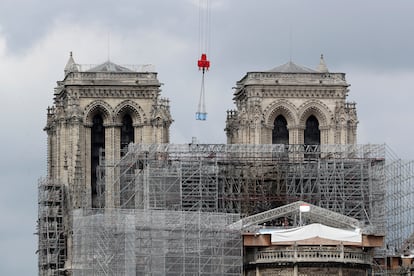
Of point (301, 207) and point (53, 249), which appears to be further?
point (53, 249)

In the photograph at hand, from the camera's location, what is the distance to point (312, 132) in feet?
628

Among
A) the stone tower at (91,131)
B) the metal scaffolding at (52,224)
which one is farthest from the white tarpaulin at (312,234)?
the metal scaffolding at (52,224)

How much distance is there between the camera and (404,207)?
181500 mm

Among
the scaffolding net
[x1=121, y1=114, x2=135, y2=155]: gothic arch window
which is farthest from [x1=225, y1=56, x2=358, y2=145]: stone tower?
the scaffolding net

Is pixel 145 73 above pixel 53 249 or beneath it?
above

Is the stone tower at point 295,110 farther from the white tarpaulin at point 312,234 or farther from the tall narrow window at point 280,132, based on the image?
the white tarpaulin at point 312,234

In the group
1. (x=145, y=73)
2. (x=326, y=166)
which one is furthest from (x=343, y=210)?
(x=145, y=73)

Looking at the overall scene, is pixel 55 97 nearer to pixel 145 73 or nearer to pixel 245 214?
pixel 145 73

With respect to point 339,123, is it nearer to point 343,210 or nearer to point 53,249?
point 343,210

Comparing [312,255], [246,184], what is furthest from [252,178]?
[312,255]

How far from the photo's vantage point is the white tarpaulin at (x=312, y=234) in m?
170

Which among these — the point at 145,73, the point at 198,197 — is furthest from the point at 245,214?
the point at 145,73

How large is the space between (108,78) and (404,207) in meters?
24.4

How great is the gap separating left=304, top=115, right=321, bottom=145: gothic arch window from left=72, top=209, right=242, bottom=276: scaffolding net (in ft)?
64.9
